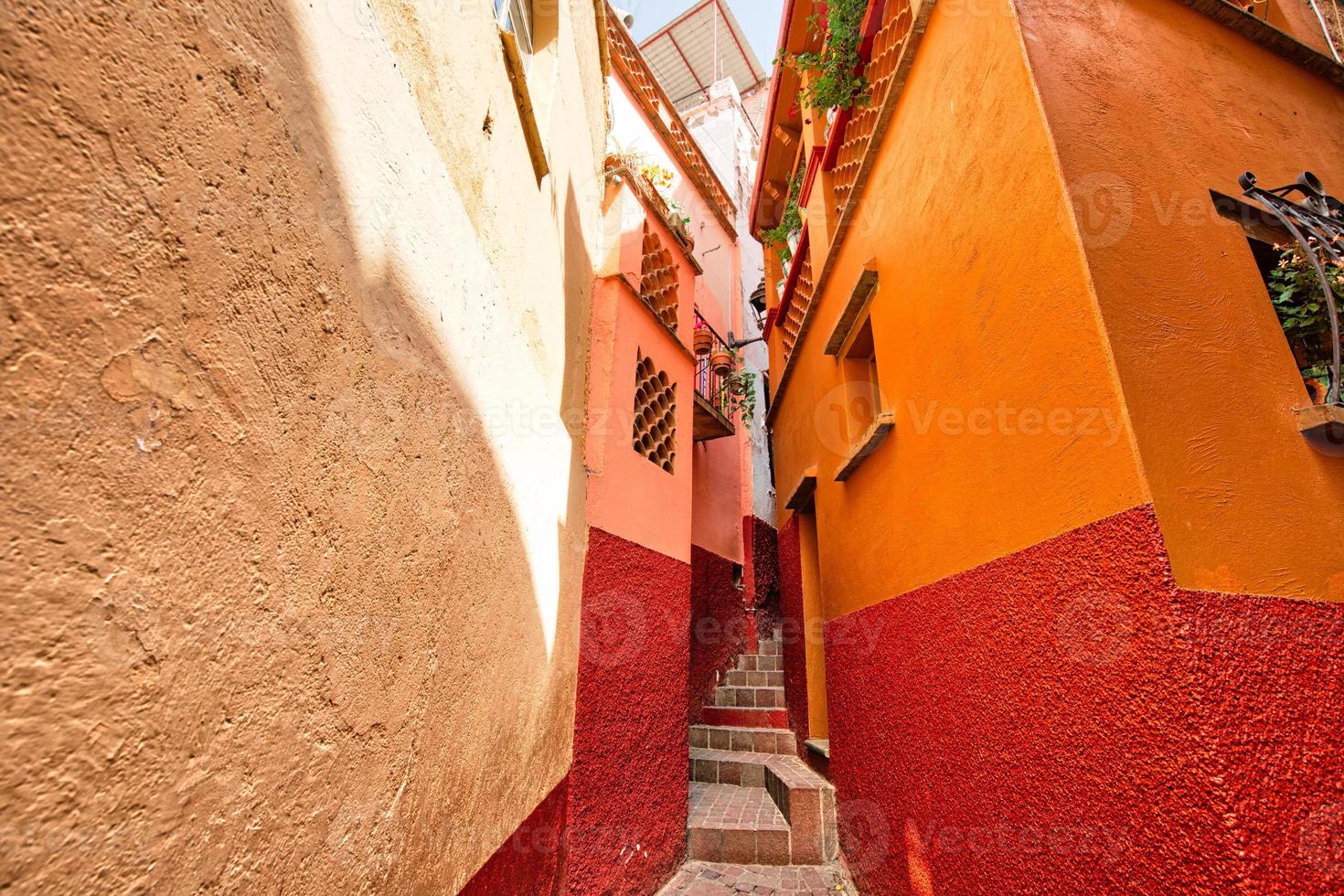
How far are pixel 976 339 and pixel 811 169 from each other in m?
4.31

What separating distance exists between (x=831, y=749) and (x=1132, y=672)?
3.52 m

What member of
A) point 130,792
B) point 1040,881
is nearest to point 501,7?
point 130,792

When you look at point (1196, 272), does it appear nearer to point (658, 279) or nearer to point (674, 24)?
point (658, 279)

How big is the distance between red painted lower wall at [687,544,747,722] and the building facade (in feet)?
9.27

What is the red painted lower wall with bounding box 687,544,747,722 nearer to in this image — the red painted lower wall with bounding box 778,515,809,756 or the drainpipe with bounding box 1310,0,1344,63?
the red painted lower wall with bounding box 778,515,809,756

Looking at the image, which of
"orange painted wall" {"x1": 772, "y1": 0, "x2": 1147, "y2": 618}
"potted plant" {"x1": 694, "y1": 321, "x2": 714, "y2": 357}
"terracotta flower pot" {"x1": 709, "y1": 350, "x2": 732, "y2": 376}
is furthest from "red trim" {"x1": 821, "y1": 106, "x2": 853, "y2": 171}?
"terracotta flower pot" {"x1": 709, "y1": 350, "x2": 732, "y2": 376}

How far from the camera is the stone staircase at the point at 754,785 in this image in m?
4.45

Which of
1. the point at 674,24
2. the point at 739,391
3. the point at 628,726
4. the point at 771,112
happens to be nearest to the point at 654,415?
the point at 628,726

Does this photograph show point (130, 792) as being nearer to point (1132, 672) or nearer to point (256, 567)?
point (256, 567)

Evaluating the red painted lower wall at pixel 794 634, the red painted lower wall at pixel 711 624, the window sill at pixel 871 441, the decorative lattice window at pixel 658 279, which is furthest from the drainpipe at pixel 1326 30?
the red painted lower wall at pixel 711 624

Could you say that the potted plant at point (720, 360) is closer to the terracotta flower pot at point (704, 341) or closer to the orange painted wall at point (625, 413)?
the terracotta flower pot at point (704, 341)

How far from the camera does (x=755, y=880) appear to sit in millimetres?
4184

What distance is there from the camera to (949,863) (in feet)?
8.73

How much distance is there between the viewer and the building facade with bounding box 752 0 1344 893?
5.12 feet
